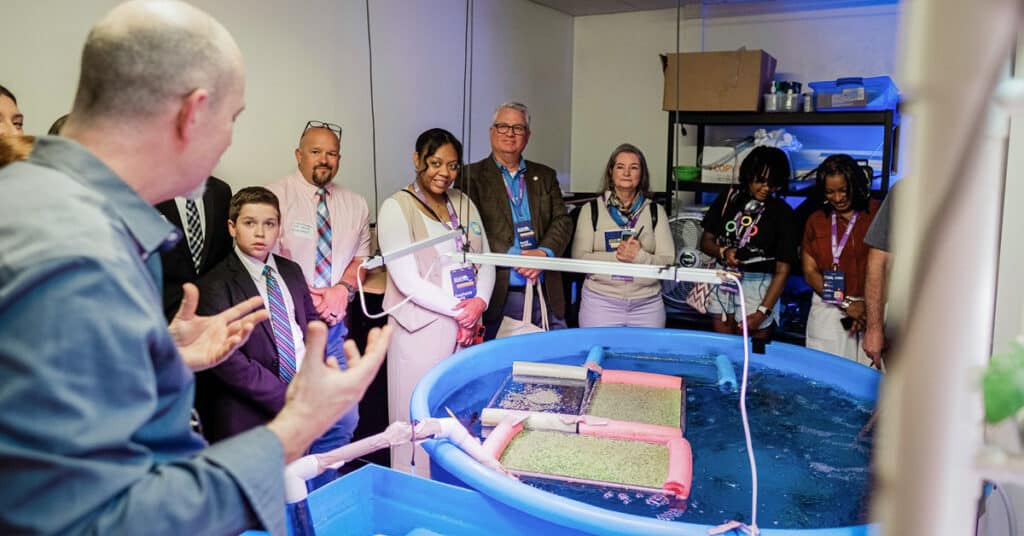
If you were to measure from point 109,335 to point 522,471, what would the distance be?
152cm

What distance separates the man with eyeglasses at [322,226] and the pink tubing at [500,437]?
1077 mm

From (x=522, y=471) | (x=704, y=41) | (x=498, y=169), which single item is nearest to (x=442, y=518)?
(x=522, y=471)

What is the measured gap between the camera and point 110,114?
3.21 ft

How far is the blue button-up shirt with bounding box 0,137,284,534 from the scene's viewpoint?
79 centimetres

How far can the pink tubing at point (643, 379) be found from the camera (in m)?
2.93

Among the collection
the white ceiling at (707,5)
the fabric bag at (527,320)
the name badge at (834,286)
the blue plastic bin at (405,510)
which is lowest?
the blue plastic bin at (405,510)

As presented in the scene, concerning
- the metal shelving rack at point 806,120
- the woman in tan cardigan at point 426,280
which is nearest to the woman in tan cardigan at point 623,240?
the woman in tan cardigan at point 426,280

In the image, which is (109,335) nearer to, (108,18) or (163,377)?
(163,377)

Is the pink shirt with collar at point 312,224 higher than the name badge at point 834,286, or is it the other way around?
the pink shirt with collar at point 312,224

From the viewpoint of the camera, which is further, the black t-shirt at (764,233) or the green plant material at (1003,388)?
the black t-shirt at (764,233)

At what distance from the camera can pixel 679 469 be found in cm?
216

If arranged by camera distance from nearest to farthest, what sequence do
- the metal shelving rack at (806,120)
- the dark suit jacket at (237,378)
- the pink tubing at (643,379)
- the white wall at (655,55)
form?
the dark suit jacket at (237,378)
the pink tubing at (643,379)
the metal shelving rack at (806,120)
the white wall at (655,55)

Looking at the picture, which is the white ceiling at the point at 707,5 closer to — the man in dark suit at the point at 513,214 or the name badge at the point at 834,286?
the man in dark suit at the point at 513,214

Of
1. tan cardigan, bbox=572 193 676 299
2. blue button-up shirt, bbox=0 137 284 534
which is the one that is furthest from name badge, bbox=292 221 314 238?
blue button-up shirt, bbox=0 137 284 534
